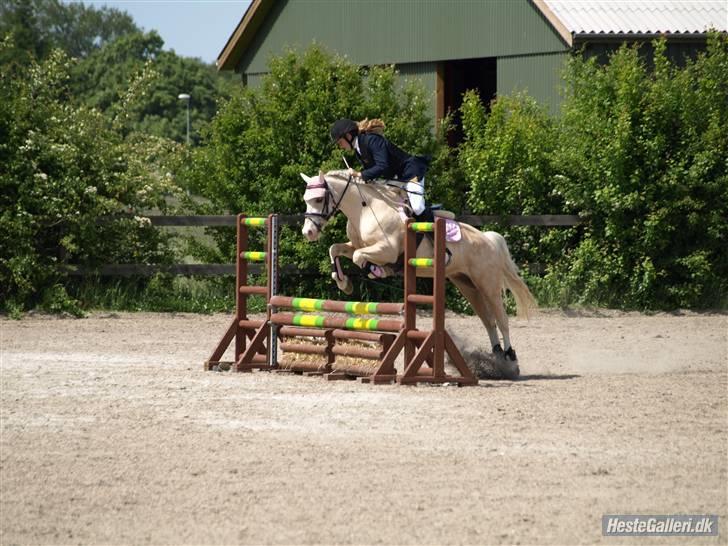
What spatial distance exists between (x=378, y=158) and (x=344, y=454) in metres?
4.51

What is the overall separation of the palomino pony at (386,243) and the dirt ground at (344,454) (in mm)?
885

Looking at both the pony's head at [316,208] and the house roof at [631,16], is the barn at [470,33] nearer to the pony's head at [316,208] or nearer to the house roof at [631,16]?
the house roof at [631,16]

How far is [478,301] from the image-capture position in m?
12.0

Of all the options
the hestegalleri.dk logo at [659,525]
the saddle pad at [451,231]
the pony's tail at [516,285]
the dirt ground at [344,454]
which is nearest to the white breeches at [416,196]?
the saddle pad at [451,231]

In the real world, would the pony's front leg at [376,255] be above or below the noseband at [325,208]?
below

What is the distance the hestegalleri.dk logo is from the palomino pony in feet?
17.8

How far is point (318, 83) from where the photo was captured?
17.4 metres

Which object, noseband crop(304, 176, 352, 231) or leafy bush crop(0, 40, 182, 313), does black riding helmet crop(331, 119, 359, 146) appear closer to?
noseband crop(304, 176, 352, 231)

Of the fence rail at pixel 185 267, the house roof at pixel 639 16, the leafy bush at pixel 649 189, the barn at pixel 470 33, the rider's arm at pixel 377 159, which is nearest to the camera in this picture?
the rider's arm at pixel 377 159

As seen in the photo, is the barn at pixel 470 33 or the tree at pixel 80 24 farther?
the tree at pixel 80 24

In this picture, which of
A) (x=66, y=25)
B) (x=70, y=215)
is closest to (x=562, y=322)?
(x=70, y=215)

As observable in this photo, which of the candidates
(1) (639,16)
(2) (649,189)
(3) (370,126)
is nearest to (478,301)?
(3) (370,126)

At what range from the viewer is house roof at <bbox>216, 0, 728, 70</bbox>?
23.2 meters

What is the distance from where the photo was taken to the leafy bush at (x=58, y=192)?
16.7 m
